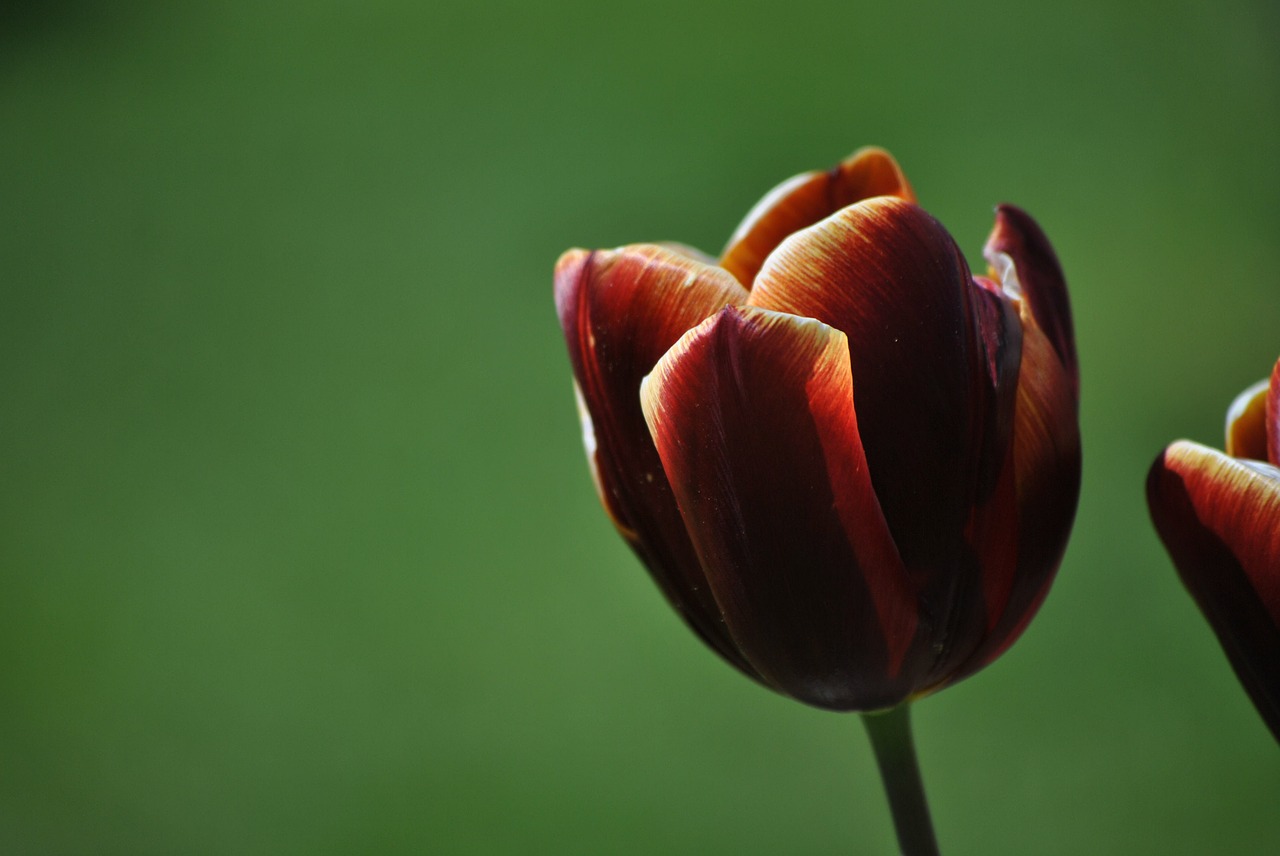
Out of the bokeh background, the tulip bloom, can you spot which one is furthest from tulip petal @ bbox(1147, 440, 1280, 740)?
the bokeh background

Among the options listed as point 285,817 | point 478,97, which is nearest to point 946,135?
point 478,97

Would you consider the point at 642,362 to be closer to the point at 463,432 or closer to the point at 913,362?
the point at 913,362

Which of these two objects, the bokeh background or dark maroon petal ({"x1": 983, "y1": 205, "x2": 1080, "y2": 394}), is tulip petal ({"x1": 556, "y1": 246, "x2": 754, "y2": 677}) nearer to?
dark maroon petal ({"x1": 983, "y1": 205, "x2": 1080, "y2": 394})

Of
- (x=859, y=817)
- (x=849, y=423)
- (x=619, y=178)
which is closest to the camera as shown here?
(x=849, y=423)

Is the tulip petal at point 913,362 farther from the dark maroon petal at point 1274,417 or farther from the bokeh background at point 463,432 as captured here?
the bokeh background at point 463,432

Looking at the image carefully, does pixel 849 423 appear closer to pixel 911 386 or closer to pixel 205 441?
pixel 911 386

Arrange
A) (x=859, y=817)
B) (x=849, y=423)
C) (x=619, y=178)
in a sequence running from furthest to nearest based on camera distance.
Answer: (x=619, y=178) → (x=859, y=817) → (x=849, y=423)
